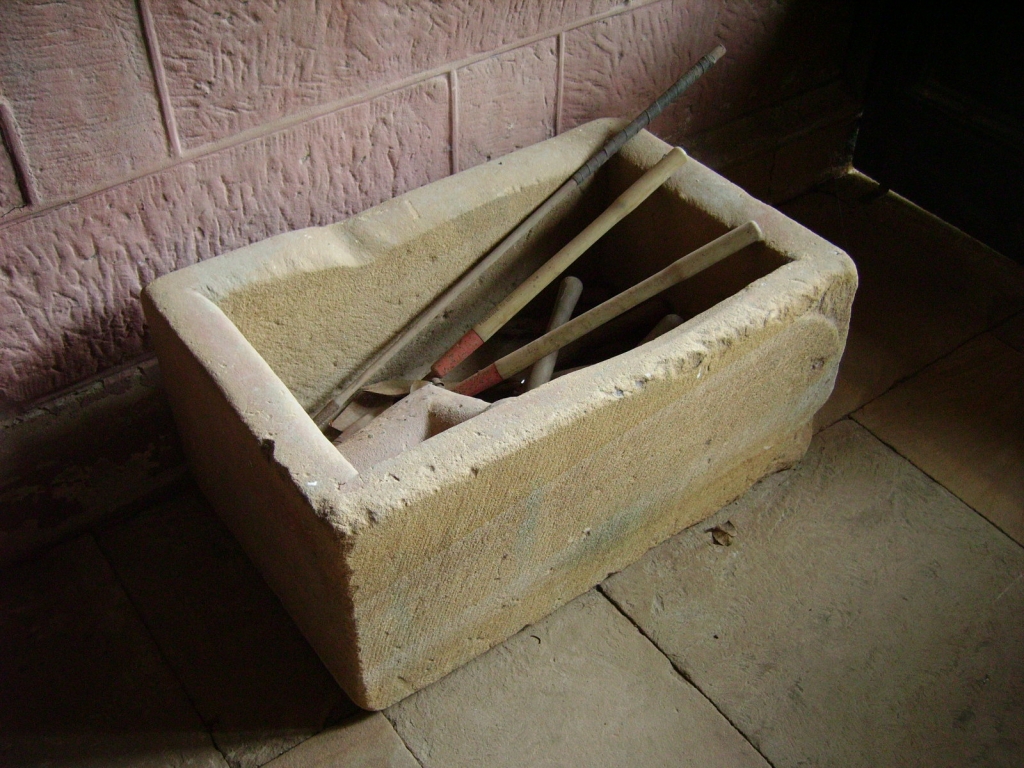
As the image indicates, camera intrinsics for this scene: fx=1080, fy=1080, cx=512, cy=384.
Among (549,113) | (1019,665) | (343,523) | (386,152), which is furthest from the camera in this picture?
(549,113)

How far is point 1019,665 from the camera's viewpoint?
2.41 meters

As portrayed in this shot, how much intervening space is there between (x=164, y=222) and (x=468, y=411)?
31.0 inches

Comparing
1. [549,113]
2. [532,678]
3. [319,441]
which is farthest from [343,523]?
[549,113]

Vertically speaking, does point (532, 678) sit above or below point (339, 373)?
below

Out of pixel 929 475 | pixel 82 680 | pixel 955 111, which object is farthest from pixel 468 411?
pixel 955 111

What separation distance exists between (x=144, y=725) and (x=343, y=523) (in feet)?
2.62

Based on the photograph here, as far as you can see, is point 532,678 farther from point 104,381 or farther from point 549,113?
point 549,113

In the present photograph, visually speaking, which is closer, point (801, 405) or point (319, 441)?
point (319, 441)

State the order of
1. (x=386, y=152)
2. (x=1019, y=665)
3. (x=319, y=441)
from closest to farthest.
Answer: (x=319, y=441)
(x=1019, y=665)
(x=386, y=152)

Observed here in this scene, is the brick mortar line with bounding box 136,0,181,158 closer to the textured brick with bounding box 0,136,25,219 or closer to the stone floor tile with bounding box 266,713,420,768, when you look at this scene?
the textured brick with bounding box 0,136,25,219

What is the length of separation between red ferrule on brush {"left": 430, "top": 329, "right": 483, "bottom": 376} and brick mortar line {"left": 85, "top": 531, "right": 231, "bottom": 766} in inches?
34.4

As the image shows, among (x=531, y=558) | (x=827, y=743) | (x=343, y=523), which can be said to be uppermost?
(x=343, y=523)

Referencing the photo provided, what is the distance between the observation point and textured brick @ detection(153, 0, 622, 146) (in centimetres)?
217

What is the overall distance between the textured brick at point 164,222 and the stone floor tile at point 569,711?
1.06 m
